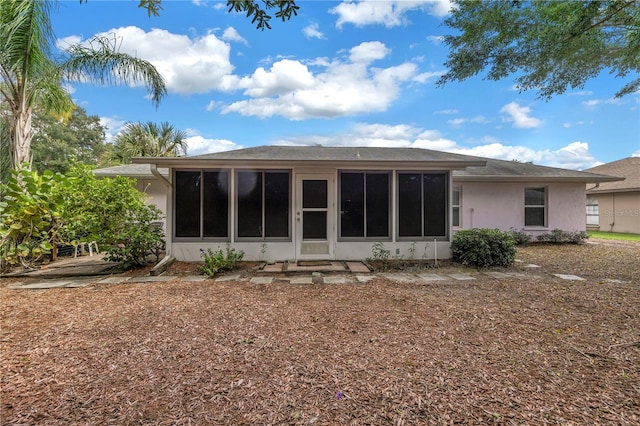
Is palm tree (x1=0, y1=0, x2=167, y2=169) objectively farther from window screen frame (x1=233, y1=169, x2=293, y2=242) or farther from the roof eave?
window screen frame (x1=233, y1=169, x2=293, y2=242)

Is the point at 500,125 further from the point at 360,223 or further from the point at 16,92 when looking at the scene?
the point at 16,92

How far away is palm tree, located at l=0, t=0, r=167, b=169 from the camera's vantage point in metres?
5.73

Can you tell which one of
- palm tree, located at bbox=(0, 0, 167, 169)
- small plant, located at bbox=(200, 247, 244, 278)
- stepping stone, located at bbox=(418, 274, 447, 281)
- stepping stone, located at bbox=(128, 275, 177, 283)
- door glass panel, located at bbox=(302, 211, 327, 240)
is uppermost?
palm tree, located at bbox=(0, 0, 167, 169)

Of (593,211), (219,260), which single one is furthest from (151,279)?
(593,211)

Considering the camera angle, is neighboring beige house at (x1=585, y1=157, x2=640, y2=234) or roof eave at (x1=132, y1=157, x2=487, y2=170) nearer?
roof eave at (x1=132, y1=157, x2=487, y2=170)

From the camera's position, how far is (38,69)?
6.26 metres

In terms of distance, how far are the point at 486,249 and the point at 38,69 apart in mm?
10547

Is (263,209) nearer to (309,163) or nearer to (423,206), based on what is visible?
(309,163)

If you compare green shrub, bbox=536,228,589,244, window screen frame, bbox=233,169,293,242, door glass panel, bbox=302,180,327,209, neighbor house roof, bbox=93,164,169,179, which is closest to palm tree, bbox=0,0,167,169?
neighbor house roof, bbox=93,164,169,179

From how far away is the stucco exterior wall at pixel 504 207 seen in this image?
10.6m

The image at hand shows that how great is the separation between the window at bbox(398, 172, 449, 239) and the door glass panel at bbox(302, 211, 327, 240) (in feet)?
6.25

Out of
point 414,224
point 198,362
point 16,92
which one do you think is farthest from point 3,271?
point 414,224

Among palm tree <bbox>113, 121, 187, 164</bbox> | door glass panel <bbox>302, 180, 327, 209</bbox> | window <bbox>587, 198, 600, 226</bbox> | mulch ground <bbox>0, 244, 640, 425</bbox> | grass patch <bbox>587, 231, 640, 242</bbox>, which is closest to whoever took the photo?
mulch ground <bbox>0, 244, 640, 425</bbox>

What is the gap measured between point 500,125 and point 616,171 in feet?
23.4
